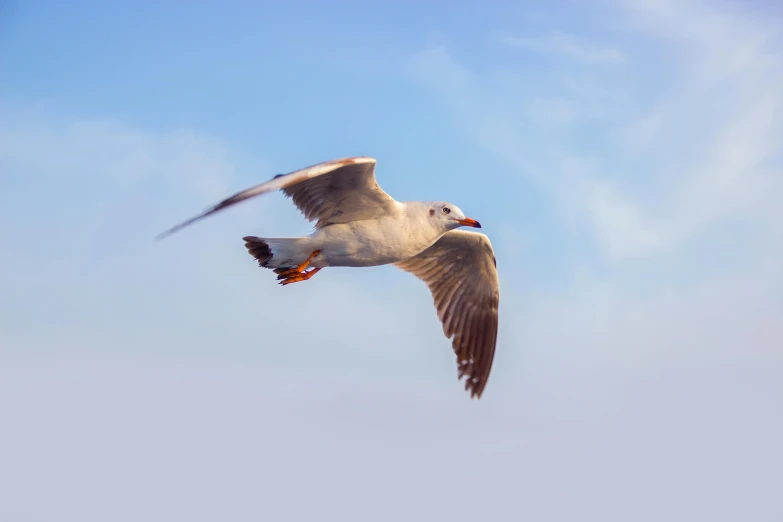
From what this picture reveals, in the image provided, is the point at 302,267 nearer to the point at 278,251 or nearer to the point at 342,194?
the point at 278,251

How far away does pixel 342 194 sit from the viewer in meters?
12.1

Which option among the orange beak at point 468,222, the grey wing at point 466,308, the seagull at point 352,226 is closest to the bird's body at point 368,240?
the seagull at point 352,226

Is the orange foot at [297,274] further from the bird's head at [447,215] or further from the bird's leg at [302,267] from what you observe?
the bird's head at [447,215]

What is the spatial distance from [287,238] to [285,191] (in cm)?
72

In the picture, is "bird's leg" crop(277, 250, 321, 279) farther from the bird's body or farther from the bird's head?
the bird's head

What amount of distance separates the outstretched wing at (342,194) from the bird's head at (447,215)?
0.61m

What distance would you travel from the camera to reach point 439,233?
12.5m

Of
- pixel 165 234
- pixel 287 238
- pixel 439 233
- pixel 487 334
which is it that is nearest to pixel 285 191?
pixel 287 238

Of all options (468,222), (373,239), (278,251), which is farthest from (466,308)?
(278,251)

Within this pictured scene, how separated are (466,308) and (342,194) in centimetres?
430

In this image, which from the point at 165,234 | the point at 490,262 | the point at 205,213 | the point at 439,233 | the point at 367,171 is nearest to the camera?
the point at 165,234

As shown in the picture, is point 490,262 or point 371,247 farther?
point 490,262

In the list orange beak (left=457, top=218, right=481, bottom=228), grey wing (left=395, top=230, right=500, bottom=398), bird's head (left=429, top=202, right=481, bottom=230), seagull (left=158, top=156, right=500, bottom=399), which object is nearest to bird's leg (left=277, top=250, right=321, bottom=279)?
seagull (left=158, top=156, right=500, bottom=399)

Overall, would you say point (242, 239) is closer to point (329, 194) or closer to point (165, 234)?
point (329, 194)
